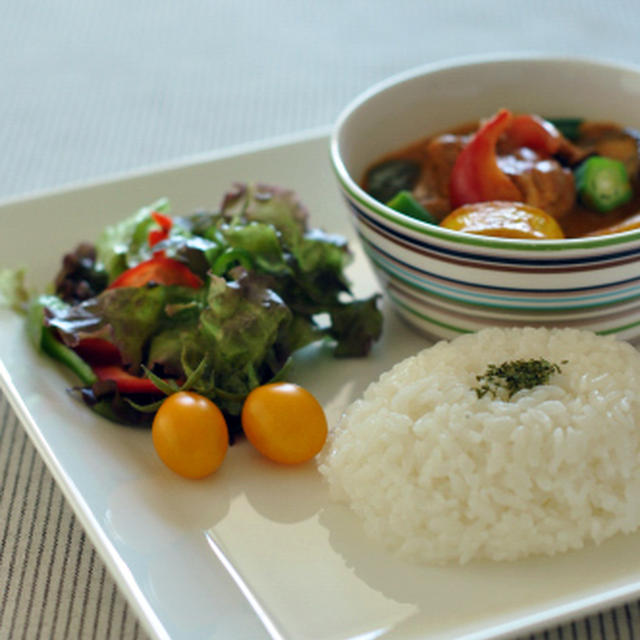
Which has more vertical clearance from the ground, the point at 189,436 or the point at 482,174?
the point at 482,174

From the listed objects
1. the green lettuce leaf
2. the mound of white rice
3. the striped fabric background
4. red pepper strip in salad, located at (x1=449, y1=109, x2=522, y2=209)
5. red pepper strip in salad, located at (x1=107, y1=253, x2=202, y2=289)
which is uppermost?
red pepper strip in salad, located at (x1=449, y1=109, x2=522, y2=209)

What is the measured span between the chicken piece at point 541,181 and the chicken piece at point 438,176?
127 mm

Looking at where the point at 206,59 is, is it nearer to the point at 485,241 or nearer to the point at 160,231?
the point at 160,231

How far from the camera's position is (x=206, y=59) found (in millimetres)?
4148

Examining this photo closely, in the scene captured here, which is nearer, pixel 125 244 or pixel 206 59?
pixel 125 244

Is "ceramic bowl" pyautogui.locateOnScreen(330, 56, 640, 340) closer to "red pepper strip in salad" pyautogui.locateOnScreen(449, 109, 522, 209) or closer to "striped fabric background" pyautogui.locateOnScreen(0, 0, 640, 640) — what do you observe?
"red pepper strip in salad" pyautogui.locateOnScreen(449, 109, 522, 209)

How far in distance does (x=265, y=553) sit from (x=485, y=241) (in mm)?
758

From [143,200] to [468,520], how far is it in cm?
149

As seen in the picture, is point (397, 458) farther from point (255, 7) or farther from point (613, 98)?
point (255, 7)

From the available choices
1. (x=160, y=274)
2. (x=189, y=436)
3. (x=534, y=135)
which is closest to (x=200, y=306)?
(x=160, y=274)

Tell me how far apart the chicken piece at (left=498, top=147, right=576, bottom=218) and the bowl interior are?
31cm

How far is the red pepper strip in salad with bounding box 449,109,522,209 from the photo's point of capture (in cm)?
232

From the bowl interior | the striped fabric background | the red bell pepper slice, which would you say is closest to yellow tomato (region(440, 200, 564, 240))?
the bowl interior

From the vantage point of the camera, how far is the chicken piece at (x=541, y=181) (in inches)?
91.7
